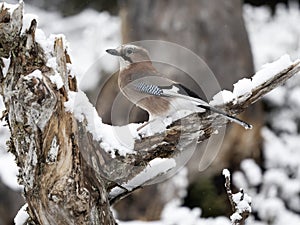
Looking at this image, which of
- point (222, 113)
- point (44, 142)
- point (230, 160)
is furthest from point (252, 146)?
point (44, 142)

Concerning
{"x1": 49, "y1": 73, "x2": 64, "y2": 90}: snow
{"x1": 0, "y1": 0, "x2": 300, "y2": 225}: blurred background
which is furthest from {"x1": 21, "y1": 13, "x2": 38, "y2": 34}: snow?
{"x1": 0, "y1": 0, "x2": 300, "y2": 225}: blurred background

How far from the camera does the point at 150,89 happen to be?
1.89 metres

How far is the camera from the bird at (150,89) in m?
1.78

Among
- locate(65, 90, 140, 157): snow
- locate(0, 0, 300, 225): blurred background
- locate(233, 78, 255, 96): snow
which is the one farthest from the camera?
locate(0, 0, 300, 225): blurred background

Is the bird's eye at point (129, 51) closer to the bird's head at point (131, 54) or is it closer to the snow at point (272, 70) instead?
the bird's head at point (131, 54)

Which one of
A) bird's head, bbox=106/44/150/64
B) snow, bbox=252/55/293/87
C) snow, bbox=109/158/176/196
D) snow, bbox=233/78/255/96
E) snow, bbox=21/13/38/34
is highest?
snow, bbox=21/13/38/34

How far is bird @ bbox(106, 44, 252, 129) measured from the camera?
5.83 feet

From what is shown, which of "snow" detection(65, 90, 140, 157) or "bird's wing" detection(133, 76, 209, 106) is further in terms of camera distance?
"bird's wing" detection(133, 76, 209, 106)

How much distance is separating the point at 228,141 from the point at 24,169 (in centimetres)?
278

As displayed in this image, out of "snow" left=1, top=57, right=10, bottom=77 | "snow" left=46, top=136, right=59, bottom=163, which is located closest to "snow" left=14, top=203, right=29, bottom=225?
"snow" left=46, top=136, right=59, bottom=163

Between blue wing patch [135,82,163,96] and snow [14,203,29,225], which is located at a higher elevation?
blue wing patch [135,82,163,96]

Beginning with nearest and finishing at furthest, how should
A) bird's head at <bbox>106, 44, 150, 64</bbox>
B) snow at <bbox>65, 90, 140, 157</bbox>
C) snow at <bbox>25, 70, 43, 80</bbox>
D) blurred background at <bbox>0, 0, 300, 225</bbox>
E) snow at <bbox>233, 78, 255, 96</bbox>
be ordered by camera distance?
snow at <bbox>25, 70, 43, 80</bbox> < snow at <bbox>65, 90, 140, 157</bbox> < snow at <bbox>233, 78, 255, 96</bbox> < bird's head at <bbox>106, 44, 150, 64</bbox> < blurred background at <bbox>0, 0, 300, 225</bbox>

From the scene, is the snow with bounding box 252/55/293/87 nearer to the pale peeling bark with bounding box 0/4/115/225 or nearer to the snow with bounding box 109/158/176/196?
the snow with bounding box 109/158/176/196

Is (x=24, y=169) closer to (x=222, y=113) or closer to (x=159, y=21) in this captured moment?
(x=222, y=113)
